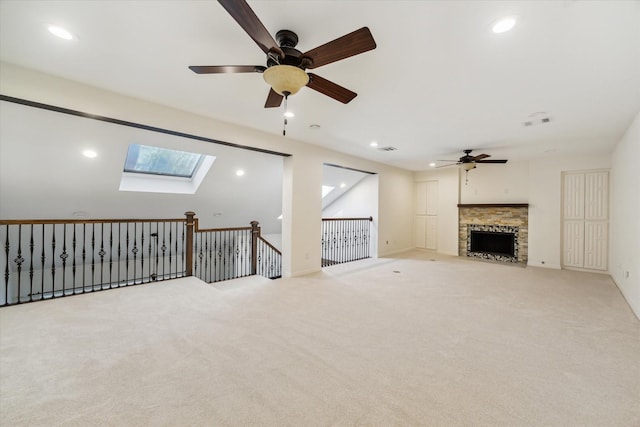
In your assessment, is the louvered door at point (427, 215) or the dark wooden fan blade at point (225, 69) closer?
the dark wooden fan blade at point (225, 69)

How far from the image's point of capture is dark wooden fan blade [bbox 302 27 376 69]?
56.5 inches

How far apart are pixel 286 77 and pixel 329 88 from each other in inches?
17.5

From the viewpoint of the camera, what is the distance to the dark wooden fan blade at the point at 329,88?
1.95m

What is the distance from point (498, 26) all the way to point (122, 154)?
5068 millimetres

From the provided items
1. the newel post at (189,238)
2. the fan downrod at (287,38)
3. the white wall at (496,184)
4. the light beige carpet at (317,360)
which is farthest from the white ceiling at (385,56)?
the white wall at (496,184)

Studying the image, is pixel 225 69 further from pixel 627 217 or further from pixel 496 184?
pixel 496 184

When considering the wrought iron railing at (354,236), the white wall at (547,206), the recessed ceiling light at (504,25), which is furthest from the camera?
the wrought iron railing at (354,236)

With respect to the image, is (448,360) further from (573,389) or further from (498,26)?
(498,26)

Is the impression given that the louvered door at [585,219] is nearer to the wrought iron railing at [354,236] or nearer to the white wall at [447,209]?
the white wall at [447,209]

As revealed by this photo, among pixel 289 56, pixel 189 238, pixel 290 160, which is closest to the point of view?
pixel 289 56

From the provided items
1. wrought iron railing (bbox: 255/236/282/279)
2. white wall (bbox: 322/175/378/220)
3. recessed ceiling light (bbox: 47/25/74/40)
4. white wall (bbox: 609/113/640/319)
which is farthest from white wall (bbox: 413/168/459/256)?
recessed ceiling light (bbox: 47/25/74/40)

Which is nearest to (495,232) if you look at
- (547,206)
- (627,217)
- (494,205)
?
(494,205)

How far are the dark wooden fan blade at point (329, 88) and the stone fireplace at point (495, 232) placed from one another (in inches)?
243

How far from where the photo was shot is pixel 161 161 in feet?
16.8
